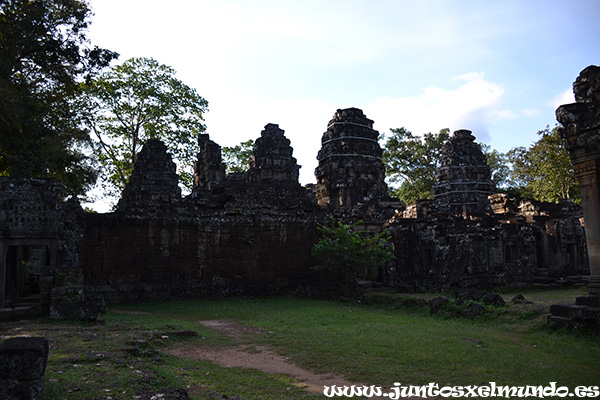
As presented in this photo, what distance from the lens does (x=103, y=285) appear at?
1233 centimetres

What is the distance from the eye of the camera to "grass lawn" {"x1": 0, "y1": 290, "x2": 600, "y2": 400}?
4656 millimetres

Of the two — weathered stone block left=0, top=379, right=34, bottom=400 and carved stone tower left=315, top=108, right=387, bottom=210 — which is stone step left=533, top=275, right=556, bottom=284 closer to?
carved stone tower left=315, top=108, right=387, bottom=210

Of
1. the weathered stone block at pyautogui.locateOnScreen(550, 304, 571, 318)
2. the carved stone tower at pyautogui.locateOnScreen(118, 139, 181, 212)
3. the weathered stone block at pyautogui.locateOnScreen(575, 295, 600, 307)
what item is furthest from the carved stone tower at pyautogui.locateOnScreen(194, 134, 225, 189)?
the weathered stone block at pyautogui.locateOnScreen(575, 295, 600, 307)

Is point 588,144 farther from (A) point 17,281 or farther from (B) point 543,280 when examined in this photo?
(A) point 17,281

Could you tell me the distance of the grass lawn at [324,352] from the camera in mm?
4656

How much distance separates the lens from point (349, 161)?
22203 millimetres

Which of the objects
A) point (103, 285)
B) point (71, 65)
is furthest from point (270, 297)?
point (71, 65)

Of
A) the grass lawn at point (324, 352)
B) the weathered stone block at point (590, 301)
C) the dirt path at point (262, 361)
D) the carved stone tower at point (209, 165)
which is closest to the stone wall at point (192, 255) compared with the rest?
the carved stone tower at point (209, 165)

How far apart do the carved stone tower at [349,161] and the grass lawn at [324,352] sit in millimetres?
11889

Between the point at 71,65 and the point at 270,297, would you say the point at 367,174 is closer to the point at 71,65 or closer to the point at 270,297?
the point at 270,297

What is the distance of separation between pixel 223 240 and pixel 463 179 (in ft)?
53.7

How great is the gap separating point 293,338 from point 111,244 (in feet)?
23.8

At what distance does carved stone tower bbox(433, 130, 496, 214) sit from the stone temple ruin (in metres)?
5.56

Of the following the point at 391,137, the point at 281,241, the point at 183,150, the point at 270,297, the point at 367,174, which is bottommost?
the point at 270,297
